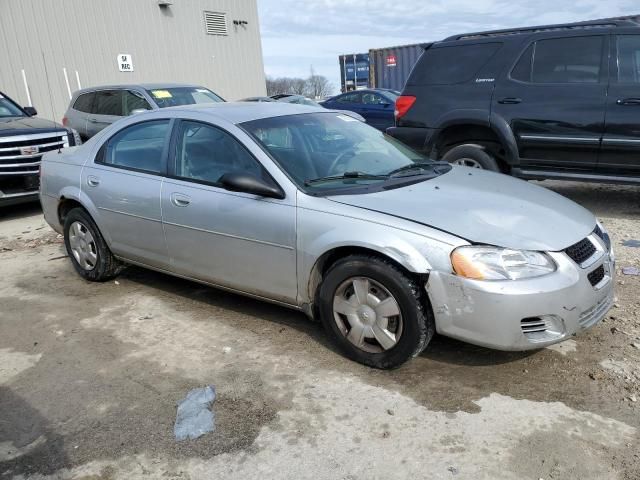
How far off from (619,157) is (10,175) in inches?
291

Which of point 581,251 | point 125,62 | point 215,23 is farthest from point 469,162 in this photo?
point 215,23

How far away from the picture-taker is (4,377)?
3500 mm

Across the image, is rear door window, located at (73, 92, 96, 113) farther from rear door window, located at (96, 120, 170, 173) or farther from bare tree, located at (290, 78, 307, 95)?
bare tree, located at (290, 78, 307, 95)

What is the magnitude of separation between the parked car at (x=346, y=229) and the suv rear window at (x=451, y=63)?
2.79 metres

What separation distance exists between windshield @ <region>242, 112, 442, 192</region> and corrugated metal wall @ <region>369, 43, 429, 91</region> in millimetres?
19292

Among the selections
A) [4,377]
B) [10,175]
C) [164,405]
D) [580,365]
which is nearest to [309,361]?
[164,405]

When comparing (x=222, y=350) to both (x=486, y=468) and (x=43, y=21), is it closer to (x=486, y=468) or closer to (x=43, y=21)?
(x=486, y=468)

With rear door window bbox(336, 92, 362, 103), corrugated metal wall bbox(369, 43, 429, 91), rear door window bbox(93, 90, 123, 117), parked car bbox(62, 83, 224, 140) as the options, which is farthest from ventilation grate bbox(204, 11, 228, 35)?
rear door window bbox(93, 90, 123, 117)

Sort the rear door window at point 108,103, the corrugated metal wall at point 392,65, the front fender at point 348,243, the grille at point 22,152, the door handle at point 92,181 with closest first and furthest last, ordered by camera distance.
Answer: the front fender at point 348,243
the door handle at point 92,181
the grille at point 22,152
the rear door window at point 108,103
the corrugated metal wall at point 392,65

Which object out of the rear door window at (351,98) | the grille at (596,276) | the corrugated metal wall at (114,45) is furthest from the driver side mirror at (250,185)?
the corrugated metal wall at (114,45)

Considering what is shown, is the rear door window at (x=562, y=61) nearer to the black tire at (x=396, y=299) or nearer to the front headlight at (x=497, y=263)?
the front headlight at (x=497, y=263)

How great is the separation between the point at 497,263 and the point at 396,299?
57 cm

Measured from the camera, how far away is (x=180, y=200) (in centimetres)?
401

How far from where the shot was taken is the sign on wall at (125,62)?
16.0 metres
